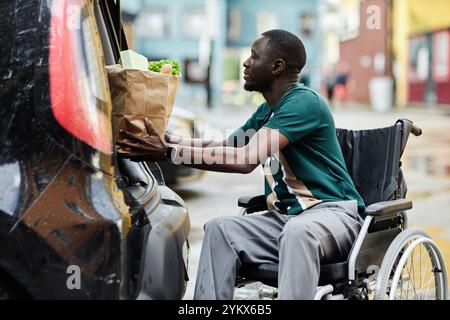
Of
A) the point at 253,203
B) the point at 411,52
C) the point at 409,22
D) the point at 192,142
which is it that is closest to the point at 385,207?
the point at 253,203

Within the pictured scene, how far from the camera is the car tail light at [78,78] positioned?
2.38m

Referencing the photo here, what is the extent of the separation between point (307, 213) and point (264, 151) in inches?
13.3

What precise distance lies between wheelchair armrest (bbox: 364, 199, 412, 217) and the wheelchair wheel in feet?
0.36

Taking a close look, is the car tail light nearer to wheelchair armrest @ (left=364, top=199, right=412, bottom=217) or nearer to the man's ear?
the man's ear

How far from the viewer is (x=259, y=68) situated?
126 inches

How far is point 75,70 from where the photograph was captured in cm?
241

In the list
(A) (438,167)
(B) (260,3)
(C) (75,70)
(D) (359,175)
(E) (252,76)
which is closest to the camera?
(C) (75,70)

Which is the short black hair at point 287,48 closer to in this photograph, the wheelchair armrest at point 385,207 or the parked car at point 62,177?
the wheelchair armrest at point 385,207

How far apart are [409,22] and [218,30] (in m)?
11.5

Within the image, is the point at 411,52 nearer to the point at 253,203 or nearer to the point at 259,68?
the point at 253,203
